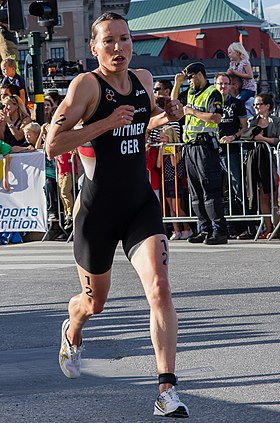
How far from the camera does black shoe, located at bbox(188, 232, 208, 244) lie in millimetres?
15328

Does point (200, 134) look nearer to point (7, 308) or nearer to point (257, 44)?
point (7, 308)

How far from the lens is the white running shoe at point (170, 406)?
605 cm

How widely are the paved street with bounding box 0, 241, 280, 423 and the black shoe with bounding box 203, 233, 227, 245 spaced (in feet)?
3.81

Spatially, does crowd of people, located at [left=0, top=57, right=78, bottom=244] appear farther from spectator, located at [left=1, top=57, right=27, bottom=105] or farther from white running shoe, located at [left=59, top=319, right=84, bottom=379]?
white running shoe, located at [left=59, top=319, right=84, bottom=379]

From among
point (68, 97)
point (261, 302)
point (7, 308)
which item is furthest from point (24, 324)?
point (68, 97)

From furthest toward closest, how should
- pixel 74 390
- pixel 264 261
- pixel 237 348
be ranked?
pixel 264 261 → pixel 237 348 → pixel 74 390

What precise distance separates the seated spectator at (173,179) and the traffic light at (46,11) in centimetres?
333

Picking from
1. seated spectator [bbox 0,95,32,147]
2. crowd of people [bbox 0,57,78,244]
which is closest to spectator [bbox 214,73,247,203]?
crowd of people [bbox 0,57,78,244]

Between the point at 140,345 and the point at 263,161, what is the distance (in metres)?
7.15

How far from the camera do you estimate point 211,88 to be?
14.2 m

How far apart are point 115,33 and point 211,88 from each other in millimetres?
7509

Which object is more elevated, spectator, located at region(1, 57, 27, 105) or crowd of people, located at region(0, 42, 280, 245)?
spectator, located at region(1, 57, 27, 105)

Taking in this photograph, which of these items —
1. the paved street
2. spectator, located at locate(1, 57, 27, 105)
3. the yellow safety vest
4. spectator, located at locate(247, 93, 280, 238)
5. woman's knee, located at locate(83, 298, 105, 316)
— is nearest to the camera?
the paved street

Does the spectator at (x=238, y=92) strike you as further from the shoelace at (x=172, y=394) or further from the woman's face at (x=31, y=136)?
the shoelace at (x=172, y=394)
